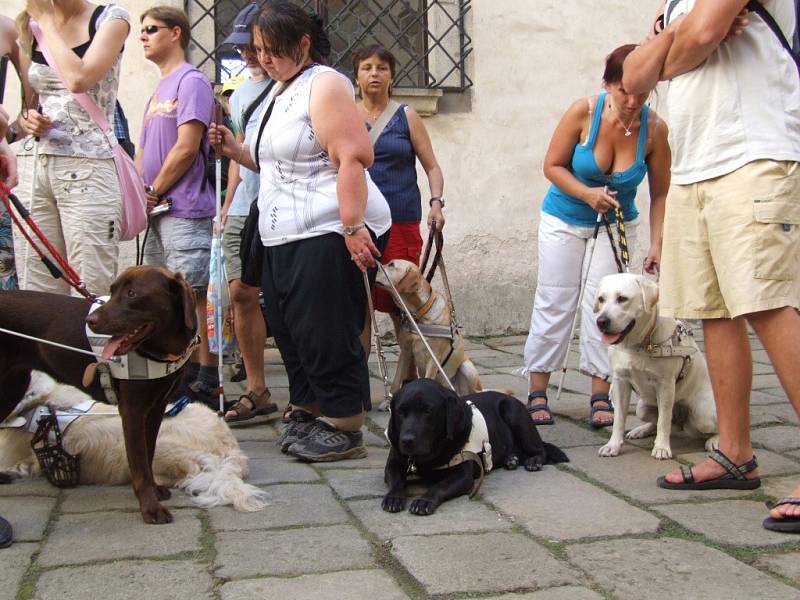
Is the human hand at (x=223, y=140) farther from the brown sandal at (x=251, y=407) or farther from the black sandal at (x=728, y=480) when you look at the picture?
the black sandal at (x=728, y=480)

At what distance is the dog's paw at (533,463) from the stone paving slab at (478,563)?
86cm

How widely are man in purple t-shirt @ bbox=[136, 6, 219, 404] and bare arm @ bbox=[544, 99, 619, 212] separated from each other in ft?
6.02

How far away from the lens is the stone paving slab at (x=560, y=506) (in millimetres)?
3125

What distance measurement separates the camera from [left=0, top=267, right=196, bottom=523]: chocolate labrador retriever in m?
3.12

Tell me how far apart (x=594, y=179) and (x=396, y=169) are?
1252 millimetres

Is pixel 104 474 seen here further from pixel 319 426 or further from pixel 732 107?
pixel 732 107

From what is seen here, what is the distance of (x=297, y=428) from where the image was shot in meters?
4.25

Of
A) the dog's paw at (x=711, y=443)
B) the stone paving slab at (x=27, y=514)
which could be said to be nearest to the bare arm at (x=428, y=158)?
the dog's paw at (x=711, y=443)

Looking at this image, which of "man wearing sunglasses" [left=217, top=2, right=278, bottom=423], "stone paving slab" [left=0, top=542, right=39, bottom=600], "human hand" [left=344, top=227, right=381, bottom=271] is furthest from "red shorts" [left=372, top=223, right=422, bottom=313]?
"stone paving slab" [left=0, top=542, right=39, bottom=600]

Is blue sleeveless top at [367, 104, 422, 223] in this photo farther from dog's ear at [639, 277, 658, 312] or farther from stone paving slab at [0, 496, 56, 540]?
stone paving slab at [0, 496, 56, 540]

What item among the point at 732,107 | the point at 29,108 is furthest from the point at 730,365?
the point at 29,108

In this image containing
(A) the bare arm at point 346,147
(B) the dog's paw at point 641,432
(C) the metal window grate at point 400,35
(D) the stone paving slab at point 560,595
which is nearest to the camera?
(D) the stone paving slab at point 560,595

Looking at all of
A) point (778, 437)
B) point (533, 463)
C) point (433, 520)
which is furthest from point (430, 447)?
point (778, 437)

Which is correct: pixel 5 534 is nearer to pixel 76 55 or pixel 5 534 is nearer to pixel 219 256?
pixel 219 256
